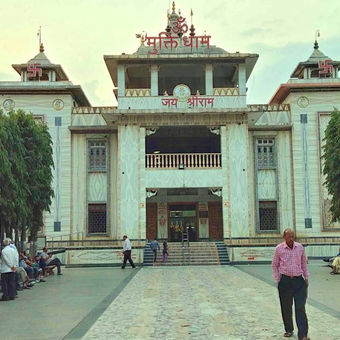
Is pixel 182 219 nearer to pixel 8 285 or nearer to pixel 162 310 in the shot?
pixel 8 285

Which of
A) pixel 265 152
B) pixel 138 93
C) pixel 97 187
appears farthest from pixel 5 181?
pixel 265 152

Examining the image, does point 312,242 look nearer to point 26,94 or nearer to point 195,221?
point 195,221

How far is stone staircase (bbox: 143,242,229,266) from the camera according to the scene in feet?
86.3

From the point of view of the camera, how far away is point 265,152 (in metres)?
31.5

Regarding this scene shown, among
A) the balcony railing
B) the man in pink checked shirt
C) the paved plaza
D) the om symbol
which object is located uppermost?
the om symbol

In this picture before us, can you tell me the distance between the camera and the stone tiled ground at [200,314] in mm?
8594

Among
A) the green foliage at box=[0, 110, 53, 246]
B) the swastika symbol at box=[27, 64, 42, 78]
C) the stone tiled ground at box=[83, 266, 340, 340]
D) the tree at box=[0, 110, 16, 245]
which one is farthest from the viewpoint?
the swastika symbol at box=[27, 64, 42, 78]

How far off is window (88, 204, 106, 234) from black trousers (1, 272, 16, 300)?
17.5 m

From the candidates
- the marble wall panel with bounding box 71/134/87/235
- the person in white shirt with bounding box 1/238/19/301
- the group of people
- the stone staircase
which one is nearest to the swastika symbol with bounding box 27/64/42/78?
the marble wall panel with bounding box 71/134/87/235

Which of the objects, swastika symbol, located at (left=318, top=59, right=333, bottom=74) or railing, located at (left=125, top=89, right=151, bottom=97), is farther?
swastika symbol, located at (left=318, top=59, right=333, bottom=74)

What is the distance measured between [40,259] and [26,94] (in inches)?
541

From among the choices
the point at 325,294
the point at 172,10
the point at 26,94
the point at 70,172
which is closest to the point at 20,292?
the point at 325,294

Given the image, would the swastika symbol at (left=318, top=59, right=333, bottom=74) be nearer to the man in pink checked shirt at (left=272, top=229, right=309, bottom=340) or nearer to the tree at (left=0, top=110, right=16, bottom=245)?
the tree at (left=0, top=110, right=16, bottom=245)

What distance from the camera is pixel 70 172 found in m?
30.6
